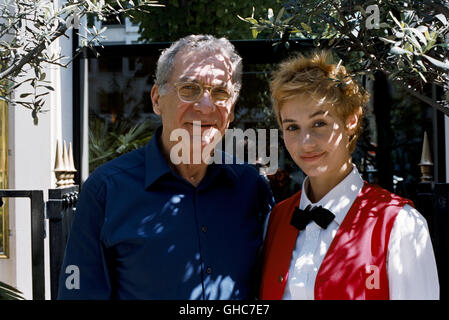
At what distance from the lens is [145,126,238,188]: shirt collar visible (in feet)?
7.07

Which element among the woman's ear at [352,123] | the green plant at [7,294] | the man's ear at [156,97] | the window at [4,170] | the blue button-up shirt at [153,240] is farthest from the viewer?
the window at [4,170]

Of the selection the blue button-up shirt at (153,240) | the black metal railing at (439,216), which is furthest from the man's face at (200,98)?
the black metal railing at (439,216)

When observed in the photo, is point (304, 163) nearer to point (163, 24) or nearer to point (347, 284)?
point (347, 284)

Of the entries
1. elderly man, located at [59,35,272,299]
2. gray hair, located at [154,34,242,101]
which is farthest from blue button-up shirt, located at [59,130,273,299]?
gray hair, located at [154,34,242,101]

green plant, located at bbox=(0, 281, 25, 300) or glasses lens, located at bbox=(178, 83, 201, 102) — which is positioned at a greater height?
glasses lens, located at bbox=(178, 83, 201, 102)

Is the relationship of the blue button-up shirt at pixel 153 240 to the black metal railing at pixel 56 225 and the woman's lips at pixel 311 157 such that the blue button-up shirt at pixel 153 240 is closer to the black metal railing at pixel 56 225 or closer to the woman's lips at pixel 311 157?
the woman's lips at pixel 311 157

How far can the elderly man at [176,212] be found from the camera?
207 centimetres

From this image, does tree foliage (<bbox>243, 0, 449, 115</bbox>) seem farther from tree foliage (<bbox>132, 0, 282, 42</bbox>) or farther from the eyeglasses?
tree foliage (<bbox>132, 0, 282, 42</bbox>)

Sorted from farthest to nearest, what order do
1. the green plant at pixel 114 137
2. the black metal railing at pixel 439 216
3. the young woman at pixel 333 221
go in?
the green plant at pixel 114 137 → the black metal railing at pixel 439 216 → the young woman at pixel 333 221

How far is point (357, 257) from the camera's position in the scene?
6.38 feet

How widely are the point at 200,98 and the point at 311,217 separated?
685 mm

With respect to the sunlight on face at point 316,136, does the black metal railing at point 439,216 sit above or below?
below

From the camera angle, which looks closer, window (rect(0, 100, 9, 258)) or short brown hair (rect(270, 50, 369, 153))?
short brown hair (rect(270, 50, 369, 153))

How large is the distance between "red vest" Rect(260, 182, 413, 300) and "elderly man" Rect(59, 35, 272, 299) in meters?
0.18
